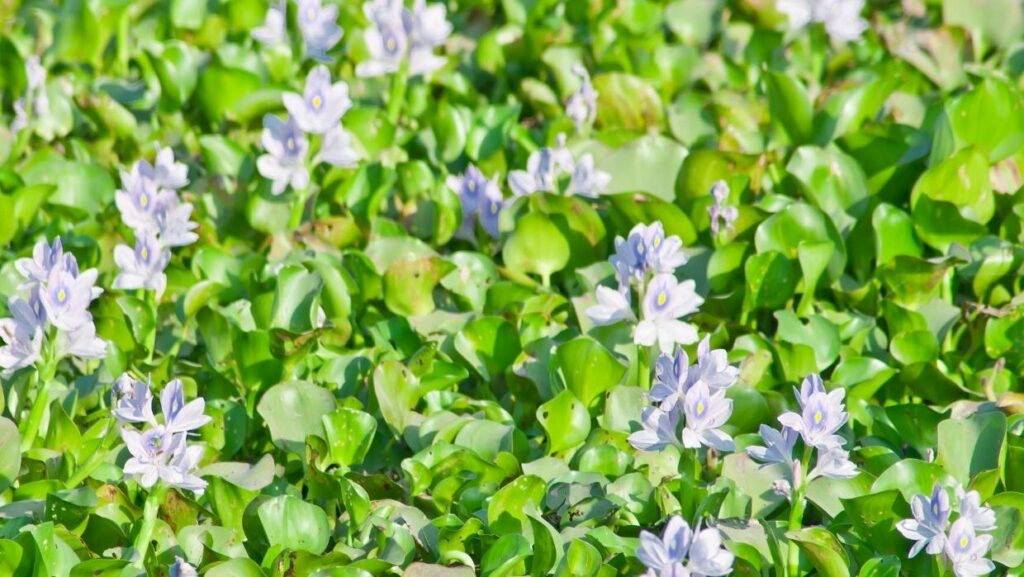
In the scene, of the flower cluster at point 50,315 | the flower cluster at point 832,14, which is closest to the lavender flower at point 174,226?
the flower cluster at point 50,315

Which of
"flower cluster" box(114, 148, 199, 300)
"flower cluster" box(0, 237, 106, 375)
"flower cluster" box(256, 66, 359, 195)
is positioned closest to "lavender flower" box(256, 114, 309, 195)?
"flower cluster" box(256, 66, 359, 195)

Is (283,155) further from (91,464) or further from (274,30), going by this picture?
(91,464)

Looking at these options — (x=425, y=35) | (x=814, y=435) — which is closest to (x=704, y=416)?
(x=814, y=435)

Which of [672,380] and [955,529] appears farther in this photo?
[672,380]

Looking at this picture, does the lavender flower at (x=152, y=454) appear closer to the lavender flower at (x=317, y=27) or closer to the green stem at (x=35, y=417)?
the green stem at (x=35, y=417)

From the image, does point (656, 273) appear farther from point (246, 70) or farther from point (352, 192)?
point (246, 70)

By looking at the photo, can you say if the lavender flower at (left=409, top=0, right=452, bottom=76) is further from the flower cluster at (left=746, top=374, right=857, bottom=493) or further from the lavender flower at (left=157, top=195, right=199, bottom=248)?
the flower cluster at (left=746, top=374, right=857, bottom=493)

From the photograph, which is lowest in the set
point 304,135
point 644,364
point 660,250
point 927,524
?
point 644,364
